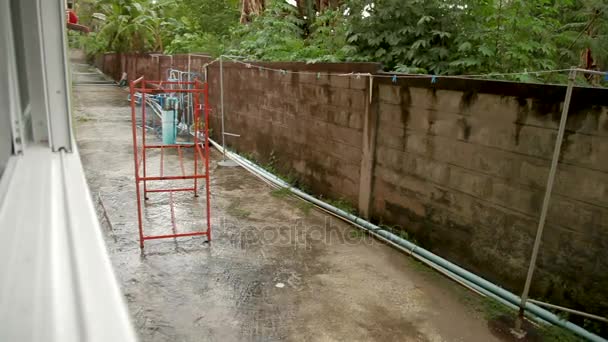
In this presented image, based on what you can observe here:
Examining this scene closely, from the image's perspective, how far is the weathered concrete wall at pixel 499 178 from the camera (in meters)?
3.34

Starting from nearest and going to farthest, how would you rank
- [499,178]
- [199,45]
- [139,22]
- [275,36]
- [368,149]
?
[499,178] < [368,149] < [275,36] < [199,45] < [139,22]

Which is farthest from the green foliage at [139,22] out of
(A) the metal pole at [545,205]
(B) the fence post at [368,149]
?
(A) the metal pole at [545,205]

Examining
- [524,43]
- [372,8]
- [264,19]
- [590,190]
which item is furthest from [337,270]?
[264,19]

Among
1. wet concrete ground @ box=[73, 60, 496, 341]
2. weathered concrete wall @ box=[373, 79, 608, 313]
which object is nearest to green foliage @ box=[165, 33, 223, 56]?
wet concrete ground @ box=[73, 60, 496, 341]

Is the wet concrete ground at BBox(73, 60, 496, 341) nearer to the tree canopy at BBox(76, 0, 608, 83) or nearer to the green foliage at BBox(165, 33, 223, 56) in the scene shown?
the tree canopy at BBox(76, 0, 608, 83)

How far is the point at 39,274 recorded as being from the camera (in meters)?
0.74

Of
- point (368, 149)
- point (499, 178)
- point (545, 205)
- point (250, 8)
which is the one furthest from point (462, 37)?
point (250, 8)

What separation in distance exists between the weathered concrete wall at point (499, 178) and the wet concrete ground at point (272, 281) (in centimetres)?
51

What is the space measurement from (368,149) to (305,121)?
62.0 inches

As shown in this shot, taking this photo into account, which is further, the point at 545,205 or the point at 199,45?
the point at 199,45

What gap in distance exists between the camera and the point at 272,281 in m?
4.18

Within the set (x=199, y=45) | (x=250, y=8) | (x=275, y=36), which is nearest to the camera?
(x=275, y=36)

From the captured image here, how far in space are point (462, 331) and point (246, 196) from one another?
3.83 m

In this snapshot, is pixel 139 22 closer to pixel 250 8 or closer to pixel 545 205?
pixel 250 8
